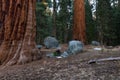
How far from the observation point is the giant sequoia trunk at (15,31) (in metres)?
6.53

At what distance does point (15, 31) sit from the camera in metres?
6.59

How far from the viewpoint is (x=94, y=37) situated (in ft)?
65.0

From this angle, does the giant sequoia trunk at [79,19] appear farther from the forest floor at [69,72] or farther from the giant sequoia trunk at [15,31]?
the forest floor at [69,72]

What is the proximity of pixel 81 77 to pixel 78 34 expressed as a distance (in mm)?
6974

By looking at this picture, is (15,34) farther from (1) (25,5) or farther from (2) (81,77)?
(2) (81,77)

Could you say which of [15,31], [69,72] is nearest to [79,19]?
[15,31]

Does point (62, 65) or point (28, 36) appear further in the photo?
point (28, 36)

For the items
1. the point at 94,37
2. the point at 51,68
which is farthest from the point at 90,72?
the point at 94,37

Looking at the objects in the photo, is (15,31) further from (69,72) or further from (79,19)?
(79,19)

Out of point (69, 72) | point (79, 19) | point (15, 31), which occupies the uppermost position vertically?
point (79, 19)

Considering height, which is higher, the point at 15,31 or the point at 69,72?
the point at 15,31

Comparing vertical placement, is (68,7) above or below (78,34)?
above

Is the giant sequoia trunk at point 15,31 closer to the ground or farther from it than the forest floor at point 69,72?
farther from it

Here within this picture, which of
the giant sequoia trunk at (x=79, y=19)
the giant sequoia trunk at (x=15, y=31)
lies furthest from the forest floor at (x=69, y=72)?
the giant sequoia trunk at (x=79, y=19)
